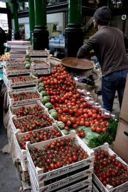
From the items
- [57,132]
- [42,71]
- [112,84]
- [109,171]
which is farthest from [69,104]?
[109,171]

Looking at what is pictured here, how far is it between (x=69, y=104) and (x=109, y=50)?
93 cm

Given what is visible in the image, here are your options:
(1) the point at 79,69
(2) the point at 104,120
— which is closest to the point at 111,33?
(1) the point at 79,69

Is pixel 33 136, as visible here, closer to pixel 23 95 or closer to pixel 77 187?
pixel 77 187

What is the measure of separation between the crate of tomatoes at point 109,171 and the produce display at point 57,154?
0.17 metres

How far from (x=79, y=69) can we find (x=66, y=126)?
145 cm

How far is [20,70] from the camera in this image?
160 inches

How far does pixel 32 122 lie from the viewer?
2613 millimetres

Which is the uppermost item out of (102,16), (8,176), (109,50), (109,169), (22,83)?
(102,16)

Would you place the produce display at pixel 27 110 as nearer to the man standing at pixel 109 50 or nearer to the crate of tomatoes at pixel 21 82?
the crate of tomatoes at pixel 21 82

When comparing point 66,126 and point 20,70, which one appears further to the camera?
point 20,70

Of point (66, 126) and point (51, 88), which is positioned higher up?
point (51, 88)

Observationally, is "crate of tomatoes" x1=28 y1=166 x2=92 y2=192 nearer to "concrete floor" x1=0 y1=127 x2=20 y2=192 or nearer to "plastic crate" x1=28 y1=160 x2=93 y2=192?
"plastic crate" x1=28 y1=160 x2=93 y2=192

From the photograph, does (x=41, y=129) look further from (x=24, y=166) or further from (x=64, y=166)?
(x=64, y=166)

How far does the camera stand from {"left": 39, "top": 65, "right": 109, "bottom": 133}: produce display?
2746 mm
